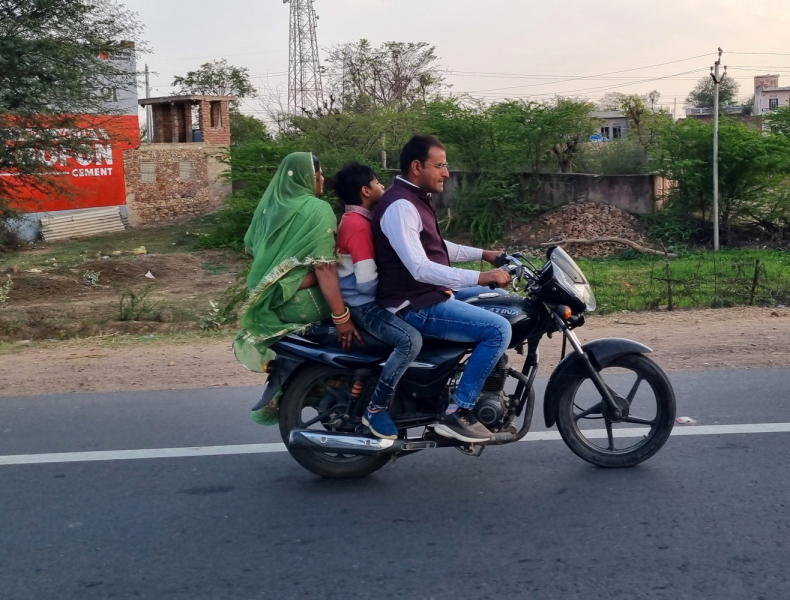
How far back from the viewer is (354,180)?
14.5ft

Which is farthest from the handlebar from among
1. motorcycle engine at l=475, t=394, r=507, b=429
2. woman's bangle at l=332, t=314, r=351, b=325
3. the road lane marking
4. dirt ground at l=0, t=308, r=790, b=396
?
dirt ground at l=0, t=308, r=790, b=396

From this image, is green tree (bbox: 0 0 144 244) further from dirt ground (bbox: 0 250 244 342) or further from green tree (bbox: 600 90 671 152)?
green tree (bbox: 600 90 671 152)

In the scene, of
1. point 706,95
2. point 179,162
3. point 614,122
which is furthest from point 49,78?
point 706,95

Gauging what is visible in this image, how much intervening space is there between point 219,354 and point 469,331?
4.50m

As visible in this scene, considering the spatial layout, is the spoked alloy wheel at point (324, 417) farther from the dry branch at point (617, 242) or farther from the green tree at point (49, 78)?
the dry branch at point (617, 242)

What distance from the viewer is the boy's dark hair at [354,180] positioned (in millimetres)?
4426

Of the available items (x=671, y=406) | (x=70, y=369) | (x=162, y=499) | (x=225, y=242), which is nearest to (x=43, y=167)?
(x=225, y=242)

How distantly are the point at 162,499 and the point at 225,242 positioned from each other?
21654 mm

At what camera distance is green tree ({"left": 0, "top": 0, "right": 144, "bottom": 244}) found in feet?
52.5

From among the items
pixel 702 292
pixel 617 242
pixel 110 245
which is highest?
pixel 702 292

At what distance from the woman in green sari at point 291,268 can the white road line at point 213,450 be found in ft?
2.90

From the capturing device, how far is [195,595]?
11.3 ft

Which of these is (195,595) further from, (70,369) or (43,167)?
(43,167)

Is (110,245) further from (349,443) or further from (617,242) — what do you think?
(349,443)
